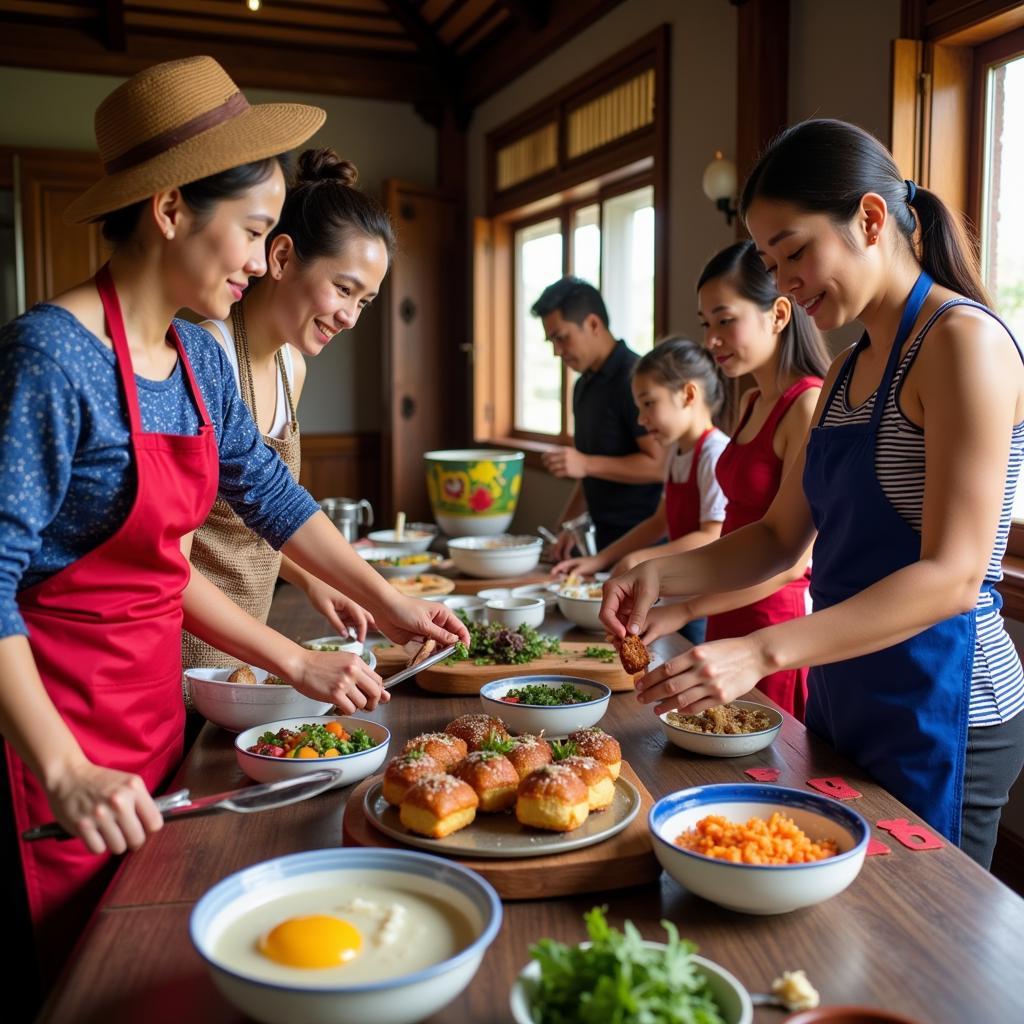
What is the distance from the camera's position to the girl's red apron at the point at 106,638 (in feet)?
4.55

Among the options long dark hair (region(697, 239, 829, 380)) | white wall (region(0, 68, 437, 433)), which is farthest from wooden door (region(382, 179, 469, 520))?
long dark hair (region(697, 239, 829, 380))

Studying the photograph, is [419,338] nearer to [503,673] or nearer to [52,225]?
[52,225]

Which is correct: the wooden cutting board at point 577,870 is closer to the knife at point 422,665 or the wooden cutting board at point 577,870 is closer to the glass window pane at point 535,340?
the knife at point 422,665

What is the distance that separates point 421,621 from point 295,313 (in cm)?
75

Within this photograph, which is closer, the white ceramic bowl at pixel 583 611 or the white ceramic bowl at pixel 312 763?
the white ceramic bowl at pixel 312 763

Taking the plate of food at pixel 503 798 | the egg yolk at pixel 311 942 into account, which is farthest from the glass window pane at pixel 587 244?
the egg yolk at pixel 311 942

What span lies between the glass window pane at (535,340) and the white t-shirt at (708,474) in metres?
2.93

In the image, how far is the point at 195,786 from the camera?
1494 millimetres

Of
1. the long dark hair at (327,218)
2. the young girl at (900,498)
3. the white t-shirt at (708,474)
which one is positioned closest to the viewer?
the young girl at (900,498)

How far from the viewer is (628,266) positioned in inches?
214

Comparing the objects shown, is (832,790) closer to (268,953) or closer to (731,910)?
(731,910)

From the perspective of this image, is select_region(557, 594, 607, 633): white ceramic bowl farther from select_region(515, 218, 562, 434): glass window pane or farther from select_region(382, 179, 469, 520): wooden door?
select_region(382, 179, 469, 520): wooden door

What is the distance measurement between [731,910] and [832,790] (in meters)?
0.38

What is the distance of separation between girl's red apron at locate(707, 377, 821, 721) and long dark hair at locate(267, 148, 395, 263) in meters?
0.94
